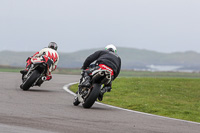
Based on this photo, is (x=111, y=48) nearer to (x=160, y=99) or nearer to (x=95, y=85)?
(x=95, y=85)

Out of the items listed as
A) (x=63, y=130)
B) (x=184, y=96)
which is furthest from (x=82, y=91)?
(x=184, y=96)

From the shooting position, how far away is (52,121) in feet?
28.1

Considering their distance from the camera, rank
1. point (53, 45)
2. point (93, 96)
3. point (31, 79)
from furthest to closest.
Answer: point (53, 45) → point (31, 79) → point (93, 96)

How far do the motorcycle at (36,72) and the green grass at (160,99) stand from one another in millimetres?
2263

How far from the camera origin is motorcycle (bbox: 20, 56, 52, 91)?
50.4 feet

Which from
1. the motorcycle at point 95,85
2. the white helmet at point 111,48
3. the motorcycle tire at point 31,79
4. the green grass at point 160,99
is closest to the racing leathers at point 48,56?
the motorcycle tire at point 31,79

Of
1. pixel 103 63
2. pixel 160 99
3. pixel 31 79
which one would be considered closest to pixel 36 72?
pixel 31 79

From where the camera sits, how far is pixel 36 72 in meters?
15.5

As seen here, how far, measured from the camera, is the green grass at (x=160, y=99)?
12.4 metres

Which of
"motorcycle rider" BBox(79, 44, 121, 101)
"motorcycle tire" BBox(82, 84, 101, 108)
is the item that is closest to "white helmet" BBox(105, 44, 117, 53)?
"motorcycle rider" BBox(79, 44, 121, 101)

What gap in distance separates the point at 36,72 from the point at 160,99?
425 cm

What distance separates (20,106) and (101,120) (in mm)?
2368

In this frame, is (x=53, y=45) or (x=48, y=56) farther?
(x=53, y=45)

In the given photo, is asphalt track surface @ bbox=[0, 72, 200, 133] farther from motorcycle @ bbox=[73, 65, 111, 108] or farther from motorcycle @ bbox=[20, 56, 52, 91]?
motorcycle @ bbox=[20, 56, 52, 91]
